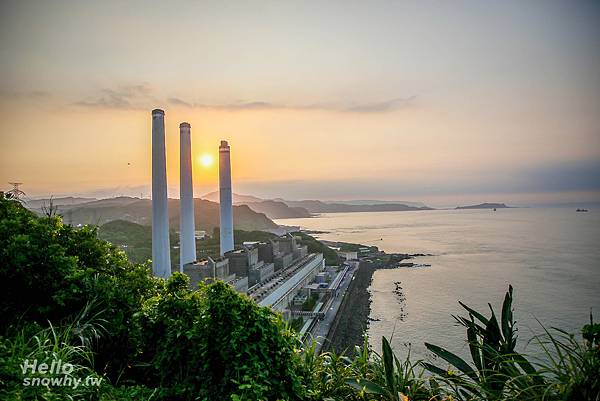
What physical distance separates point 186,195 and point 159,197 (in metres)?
2.29

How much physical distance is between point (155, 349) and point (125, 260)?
4.04ft

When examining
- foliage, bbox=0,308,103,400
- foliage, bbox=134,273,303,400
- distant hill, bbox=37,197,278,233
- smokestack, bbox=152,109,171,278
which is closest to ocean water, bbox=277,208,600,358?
foliage, bbox=134,273,303,400

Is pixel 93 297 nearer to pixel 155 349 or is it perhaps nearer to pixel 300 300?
pixel 155 349

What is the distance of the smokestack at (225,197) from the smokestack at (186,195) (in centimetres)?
357

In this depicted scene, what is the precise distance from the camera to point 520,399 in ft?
6.12

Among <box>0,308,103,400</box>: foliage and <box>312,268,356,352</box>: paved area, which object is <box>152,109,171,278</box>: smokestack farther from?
<box>0,308,103,400</box>: foliage

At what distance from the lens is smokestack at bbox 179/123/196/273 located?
66.6ft

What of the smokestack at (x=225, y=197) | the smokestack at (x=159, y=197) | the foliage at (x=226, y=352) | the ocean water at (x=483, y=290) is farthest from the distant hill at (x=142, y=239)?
the foliage at (x=226, y=352)

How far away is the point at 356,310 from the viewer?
22.1m

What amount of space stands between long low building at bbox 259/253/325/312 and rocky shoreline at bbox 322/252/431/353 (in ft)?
8.99

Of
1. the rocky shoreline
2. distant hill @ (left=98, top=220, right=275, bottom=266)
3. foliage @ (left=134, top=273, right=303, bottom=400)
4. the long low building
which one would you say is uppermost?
foliage @ (left=134, top=273, right=303, bottom=400)

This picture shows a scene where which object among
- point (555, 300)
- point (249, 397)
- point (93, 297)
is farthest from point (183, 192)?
point (555, 300)

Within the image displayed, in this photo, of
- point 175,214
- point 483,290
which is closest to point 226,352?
point 483,290

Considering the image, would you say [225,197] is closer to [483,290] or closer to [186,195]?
[186,195]
